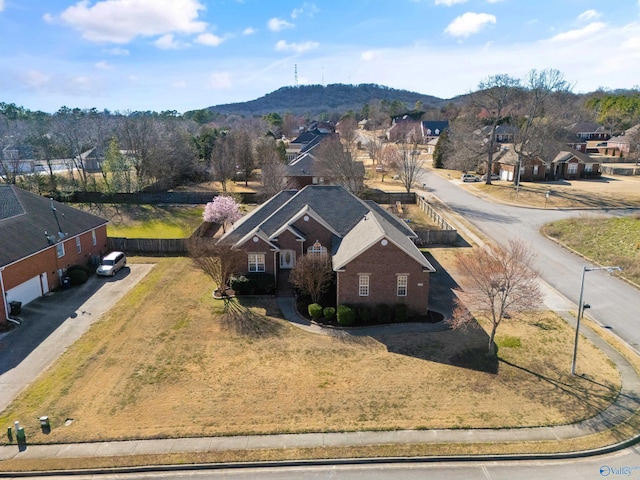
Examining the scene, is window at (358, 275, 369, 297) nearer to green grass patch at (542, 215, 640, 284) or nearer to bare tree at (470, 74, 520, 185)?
green grass patch at (542, 215, 640, 284)

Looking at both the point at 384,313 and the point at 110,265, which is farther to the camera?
the point at 110,265

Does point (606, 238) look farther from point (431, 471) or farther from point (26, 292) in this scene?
point (26, 292)

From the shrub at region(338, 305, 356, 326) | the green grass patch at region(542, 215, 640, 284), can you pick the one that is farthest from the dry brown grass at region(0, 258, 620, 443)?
the green grass patch at region(542, 215, 640, 284)

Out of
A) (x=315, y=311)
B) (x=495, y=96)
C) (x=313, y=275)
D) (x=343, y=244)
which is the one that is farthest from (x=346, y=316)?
(x=495, y=96)

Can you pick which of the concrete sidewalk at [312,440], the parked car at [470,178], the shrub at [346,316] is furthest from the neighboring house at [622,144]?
the concrete sidewalk at [312,440]

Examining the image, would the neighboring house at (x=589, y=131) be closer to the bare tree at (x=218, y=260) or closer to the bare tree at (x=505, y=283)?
the bare tree at (x=505, y=283)

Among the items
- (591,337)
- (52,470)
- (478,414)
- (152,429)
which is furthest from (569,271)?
(52,470)
